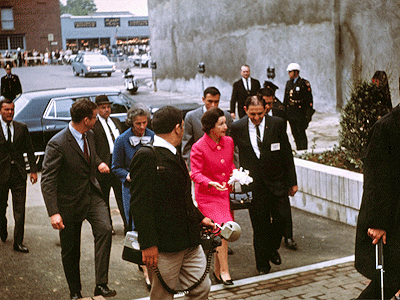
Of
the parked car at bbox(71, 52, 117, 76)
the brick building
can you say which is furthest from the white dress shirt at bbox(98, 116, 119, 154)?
the brick building

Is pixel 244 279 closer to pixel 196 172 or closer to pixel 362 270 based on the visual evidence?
pixel 196 172

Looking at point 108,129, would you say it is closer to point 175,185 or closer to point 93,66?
point 175,185

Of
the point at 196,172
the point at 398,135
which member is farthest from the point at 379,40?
the point at 398,135

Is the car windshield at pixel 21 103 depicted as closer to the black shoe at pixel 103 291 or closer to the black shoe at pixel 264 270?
the black shoe at pixel 103 291

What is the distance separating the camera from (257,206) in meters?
6.14

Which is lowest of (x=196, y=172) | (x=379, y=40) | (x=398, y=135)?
(x=196, y=172)

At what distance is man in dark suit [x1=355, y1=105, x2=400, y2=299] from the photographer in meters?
3.79

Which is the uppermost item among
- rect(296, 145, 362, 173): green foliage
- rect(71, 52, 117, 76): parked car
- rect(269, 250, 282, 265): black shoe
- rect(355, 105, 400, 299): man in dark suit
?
rect(71, 52, 117, 76): parked car

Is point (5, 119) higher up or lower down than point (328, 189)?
higher up

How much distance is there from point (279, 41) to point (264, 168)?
1437 centimetres

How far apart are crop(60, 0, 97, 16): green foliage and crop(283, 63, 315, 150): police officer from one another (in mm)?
148832

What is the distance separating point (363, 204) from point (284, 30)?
16.2m

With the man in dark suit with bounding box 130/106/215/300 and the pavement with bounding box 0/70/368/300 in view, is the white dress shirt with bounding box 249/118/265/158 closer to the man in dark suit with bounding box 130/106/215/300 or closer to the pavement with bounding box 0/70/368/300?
the pavement with bounding box 0/70/368/300

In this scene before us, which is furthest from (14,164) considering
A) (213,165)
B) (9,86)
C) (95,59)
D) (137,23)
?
(137,23)
